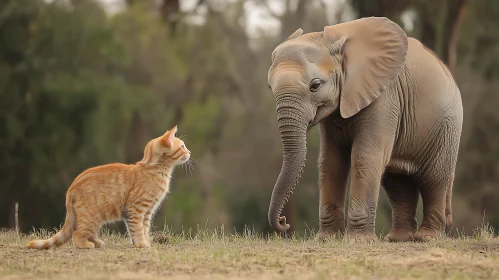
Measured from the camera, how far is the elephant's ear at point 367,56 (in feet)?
44.6

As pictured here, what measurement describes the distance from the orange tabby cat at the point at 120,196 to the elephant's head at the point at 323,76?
1436mm

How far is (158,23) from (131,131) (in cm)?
557

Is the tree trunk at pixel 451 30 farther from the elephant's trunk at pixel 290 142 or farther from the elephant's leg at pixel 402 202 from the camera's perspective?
the elephant's trunk at pixel 290 142

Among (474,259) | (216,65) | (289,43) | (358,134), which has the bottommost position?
(474,259)

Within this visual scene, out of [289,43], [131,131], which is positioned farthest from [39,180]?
[289,43]

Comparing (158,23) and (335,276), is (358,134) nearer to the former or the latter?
(335,276)

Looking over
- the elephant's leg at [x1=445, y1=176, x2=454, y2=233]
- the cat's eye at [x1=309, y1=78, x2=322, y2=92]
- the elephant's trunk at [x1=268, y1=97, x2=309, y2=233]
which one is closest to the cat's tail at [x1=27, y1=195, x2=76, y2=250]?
the elephant's trunk at [x1=268, y1=97, x2=309, y2=233]

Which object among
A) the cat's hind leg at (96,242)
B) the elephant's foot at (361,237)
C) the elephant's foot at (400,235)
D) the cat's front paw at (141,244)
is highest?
the cat's hind leg at (96,242)

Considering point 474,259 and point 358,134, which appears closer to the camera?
point 474,259

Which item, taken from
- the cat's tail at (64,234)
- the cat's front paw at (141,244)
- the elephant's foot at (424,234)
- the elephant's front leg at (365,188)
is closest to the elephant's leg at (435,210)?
the elephant's foot at (424,234)

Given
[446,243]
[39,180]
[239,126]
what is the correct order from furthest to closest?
1. [239,126]
2. [39,180]
3. [446,243]

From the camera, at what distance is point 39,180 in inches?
1250

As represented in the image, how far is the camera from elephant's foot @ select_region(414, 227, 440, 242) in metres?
14.6

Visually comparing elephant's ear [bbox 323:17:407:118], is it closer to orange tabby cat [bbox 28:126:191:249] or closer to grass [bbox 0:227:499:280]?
grass [bbox 0:227:499:280]
